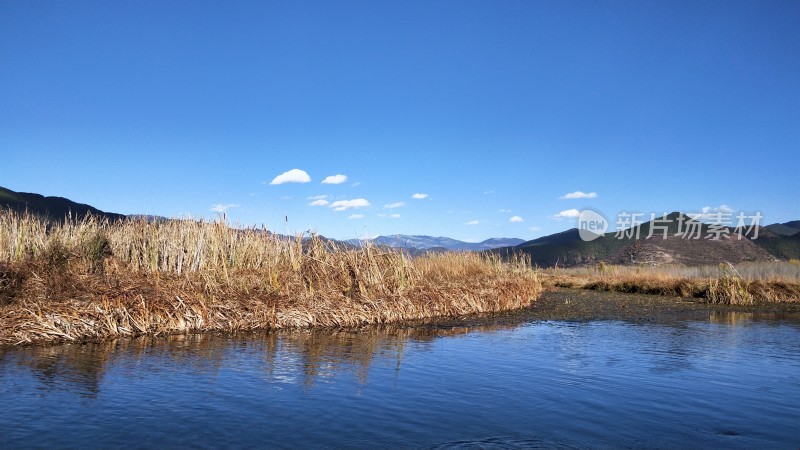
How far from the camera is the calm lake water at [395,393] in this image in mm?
7953

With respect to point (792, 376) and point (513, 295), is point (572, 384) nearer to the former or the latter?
point (792, 376)

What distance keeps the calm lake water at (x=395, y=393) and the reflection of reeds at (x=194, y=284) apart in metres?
1.14

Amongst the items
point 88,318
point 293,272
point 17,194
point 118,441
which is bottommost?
point 118,441

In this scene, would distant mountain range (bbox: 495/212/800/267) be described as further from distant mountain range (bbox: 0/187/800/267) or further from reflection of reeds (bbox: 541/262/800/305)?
reflection of reeds (bbox: 541/262/800/305)

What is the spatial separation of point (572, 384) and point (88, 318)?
12.2 m

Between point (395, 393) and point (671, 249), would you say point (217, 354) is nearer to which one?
point (395, 393)

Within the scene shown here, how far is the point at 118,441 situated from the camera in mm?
7418

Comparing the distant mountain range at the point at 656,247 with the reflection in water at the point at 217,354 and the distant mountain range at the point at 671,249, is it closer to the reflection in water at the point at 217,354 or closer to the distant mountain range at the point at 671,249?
the distant mountain range at the point at 671,249

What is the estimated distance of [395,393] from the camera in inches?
412

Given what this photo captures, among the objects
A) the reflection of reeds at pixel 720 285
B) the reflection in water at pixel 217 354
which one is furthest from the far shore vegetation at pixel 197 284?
the reflection of reeds at pixel 720 285

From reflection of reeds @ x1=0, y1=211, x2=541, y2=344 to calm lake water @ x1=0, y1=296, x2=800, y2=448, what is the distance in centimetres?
114

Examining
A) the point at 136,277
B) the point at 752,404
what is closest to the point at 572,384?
the point at 752,404

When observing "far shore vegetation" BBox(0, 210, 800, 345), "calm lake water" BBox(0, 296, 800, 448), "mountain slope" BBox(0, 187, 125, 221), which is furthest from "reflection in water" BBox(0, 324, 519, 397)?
"mountain slope" BBox(0, 187, 125, 221)

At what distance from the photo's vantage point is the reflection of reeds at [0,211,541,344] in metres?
14.9
